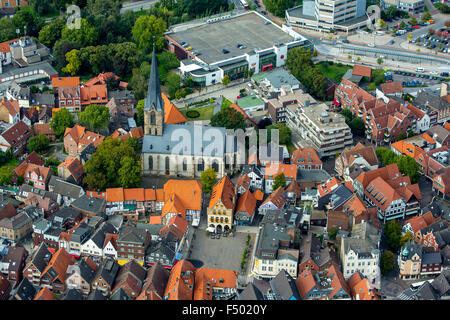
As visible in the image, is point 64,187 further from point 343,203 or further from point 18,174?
point 343,203

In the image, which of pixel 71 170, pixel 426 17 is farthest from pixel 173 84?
pixel 426 17

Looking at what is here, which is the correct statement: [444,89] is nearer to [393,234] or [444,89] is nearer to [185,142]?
[393,234]

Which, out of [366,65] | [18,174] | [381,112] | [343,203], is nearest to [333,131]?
[381,112]


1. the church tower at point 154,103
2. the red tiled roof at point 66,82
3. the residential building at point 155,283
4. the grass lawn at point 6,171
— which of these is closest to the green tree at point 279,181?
the church tower at point 154,103

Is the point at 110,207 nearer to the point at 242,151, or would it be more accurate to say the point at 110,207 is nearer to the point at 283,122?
the point at 242,151

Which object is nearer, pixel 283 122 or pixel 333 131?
pixel 333 131

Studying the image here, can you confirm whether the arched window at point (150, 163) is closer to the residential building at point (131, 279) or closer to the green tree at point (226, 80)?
the residential building at point (131, 279)

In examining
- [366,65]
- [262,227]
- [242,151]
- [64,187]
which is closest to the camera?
[262,227]

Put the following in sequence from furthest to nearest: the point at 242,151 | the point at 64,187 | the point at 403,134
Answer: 1. the point at 403,134
2. the point at 242,151
3. the point at 64,187
